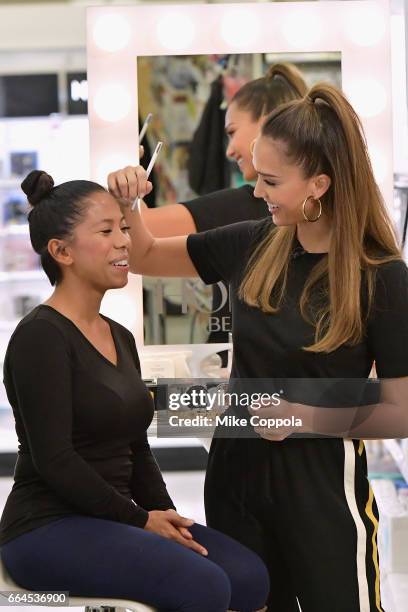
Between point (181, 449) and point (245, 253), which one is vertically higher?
point (245, 253)

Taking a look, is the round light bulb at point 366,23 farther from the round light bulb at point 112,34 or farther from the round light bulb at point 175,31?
the round light bulb at point 112,34

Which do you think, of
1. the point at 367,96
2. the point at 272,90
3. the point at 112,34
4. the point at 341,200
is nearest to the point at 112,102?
the point at 112,34

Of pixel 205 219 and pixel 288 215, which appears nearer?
pixel 288 215

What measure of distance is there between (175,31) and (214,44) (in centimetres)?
9

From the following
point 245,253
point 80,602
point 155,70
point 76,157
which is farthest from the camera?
point 76,157

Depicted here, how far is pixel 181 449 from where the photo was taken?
14.0ft

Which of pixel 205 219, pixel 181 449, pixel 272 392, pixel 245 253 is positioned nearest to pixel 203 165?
pixel 205 219

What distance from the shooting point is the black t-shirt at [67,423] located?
4.59ft

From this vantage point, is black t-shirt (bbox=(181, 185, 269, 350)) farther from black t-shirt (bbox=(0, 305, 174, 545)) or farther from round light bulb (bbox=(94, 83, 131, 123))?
black t-shirt (bbox=(0, 305, 174, 545))

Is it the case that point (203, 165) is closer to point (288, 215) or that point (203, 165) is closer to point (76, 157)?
point (288, 215)

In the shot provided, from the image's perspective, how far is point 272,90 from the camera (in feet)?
6.72

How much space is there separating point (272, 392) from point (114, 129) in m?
0.89

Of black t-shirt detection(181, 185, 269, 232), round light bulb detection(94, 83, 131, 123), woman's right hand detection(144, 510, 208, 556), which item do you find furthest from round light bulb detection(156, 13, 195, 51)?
woman's right hand detection(144, 510, 208, 556)

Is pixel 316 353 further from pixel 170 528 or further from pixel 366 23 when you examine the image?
pixel 366 23
